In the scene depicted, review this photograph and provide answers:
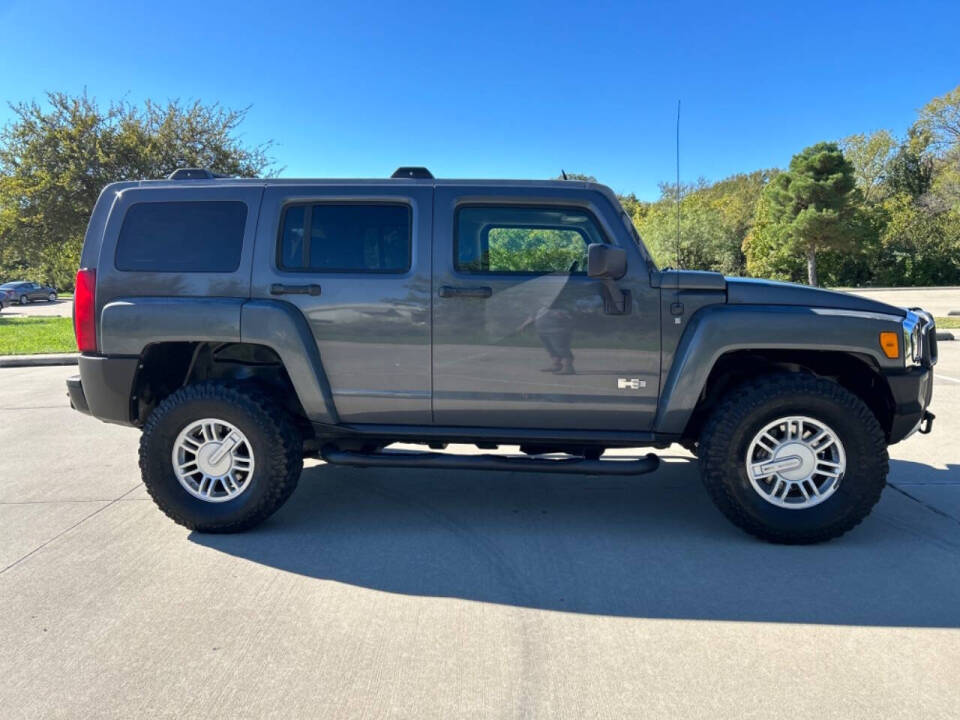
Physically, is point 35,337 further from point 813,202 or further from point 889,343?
point 813,202

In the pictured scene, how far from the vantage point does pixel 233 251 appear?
405cm

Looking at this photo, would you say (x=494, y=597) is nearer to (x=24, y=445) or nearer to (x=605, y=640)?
(x=605, y=640)

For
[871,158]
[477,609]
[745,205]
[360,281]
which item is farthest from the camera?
[745,205]

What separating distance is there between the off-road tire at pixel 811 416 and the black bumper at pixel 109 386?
3.51 metres

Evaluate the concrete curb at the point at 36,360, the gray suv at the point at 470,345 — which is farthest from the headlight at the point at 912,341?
the concrete curb at the point at 36,360

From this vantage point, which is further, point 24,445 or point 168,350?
point 24,445

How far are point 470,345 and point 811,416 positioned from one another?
1984 millimetres

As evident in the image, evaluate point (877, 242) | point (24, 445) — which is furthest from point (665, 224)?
point (24, 445)

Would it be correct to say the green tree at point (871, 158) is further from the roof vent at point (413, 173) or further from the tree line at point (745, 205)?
the roof vent at point (413, 173)

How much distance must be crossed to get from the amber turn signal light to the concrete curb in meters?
13.3

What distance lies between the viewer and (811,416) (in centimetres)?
373

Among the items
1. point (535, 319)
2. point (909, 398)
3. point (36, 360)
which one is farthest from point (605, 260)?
point (36, 360)

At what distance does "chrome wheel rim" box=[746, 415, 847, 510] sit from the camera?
12.3ft

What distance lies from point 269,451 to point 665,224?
32.7 m
